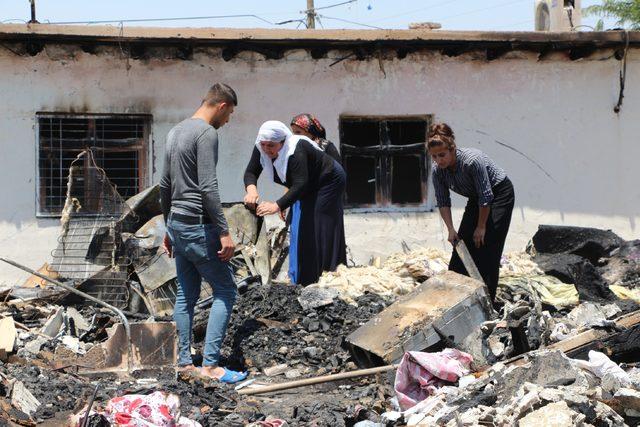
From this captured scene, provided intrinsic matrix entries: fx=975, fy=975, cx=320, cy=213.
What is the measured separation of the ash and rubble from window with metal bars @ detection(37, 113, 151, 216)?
36.2 inches

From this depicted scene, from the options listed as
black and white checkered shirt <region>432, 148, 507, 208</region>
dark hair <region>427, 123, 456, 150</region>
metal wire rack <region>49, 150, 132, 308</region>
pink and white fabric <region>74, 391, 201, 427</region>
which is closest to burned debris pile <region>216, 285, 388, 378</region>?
black and white checkered shirt <region>432, 148, 507, 208</region>

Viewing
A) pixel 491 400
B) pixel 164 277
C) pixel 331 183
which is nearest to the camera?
pixel 491 400

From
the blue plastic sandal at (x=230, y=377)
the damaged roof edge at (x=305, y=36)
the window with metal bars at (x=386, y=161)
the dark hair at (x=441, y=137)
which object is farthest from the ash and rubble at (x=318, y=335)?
the damaged roof edge at (x=305, y=36)

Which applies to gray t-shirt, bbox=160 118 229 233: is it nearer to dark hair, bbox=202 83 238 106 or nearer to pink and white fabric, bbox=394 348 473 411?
dark hair, bbox=202 83 238 106

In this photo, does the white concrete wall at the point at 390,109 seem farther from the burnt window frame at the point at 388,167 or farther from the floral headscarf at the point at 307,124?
the floral headscarf at the point at 307,124


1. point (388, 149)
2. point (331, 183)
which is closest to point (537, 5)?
point (388, 149)

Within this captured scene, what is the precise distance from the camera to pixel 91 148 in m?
11.1

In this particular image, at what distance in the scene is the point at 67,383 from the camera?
5996mm

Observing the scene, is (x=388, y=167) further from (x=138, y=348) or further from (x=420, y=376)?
(x=420, y=376)

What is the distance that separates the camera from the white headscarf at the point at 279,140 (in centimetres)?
802

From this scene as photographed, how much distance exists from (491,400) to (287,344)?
2621mm

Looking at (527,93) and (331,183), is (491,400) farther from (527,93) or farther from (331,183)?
(527,93)

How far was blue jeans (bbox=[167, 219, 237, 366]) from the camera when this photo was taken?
6617mm

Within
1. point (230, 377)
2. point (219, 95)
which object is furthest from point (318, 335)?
point (219, 95)
